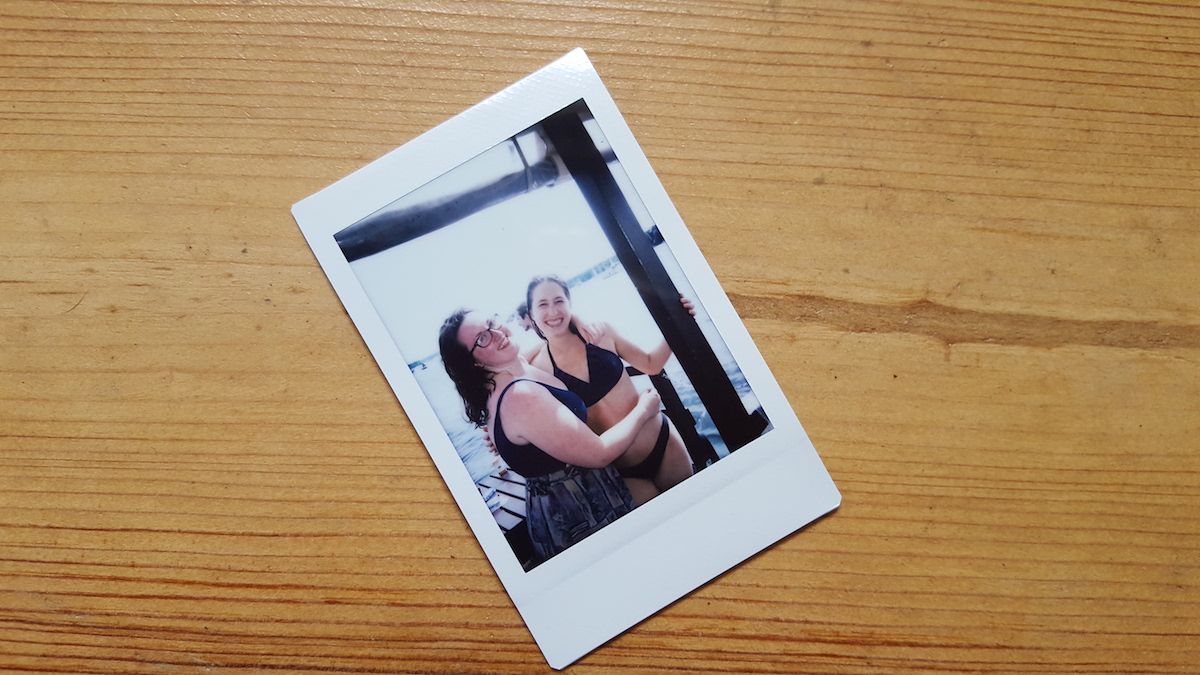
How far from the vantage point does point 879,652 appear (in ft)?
1.75

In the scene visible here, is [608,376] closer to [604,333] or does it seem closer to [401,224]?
[604,333]

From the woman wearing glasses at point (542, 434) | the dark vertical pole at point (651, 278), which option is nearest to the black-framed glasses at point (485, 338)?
the woman wearing glasses at point (542, 434)

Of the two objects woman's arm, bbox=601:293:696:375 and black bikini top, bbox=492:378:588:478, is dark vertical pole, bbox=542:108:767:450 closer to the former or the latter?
woman's arm, bbox=601:293:696:375

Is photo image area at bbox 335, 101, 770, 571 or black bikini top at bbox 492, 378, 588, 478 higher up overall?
photo image area at bbox 335, 101, 770, 571

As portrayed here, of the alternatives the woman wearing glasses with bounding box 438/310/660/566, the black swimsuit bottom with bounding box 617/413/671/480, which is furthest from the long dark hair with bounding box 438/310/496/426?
the black swimsuit bottom with bounding box 617/413/671/480

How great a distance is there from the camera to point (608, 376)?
0.53 metres

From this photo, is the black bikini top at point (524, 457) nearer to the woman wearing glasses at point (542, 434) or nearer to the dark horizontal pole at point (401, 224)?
the woman wearing glasses at point (542, 434)

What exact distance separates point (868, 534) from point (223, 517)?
18.9 inches

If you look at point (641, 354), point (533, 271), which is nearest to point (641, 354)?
point (641, 354)

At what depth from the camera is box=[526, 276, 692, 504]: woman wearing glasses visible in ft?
1.73

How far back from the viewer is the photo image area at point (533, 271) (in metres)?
0.53

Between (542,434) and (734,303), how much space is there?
0.18 m

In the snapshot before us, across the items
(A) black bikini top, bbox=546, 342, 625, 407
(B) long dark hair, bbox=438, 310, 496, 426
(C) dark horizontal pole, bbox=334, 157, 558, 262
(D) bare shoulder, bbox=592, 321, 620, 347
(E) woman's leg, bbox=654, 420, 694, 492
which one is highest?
(C) dark horizontal pole, bbox=334, 157, 558, 262

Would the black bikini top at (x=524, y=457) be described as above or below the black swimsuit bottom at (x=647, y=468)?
above
